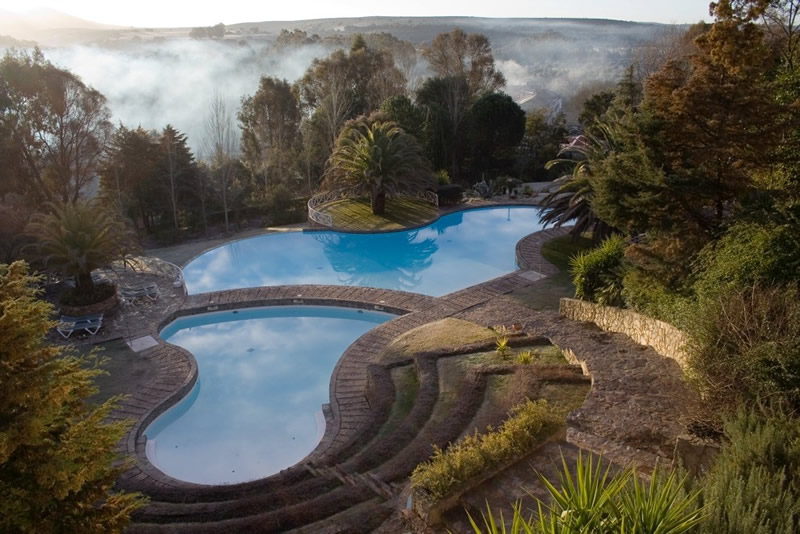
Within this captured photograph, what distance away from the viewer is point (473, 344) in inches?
551

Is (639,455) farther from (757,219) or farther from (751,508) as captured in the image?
(757,219)

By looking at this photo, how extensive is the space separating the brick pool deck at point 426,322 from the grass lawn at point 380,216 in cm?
675

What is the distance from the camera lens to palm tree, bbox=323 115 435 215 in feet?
86.7

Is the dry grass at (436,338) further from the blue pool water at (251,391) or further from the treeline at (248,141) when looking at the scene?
the treeline at (248,141)

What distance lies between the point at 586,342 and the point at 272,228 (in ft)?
62.1

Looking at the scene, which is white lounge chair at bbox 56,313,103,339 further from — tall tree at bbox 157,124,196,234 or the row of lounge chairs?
tall tree at bbox 157,124,196,234

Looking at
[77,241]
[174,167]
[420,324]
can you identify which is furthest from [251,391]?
[174,167]

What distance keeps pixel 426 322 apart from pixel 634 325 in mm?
5681

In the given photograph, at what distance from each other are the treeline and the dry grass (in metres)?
12.7

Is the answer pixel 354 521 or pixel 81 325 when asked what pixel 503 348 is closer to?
pixel 354 521

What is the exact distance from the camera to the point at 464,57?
160ft

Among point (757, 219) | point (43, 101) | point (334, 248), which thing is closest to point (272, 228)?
point (334, 248)

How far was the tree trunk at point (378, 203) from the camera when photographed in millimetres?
27203

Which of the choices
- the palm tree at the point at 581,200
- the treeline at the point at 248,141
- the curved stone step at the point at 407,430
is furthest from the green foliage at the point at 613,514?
the treeline at the point at 248,141
